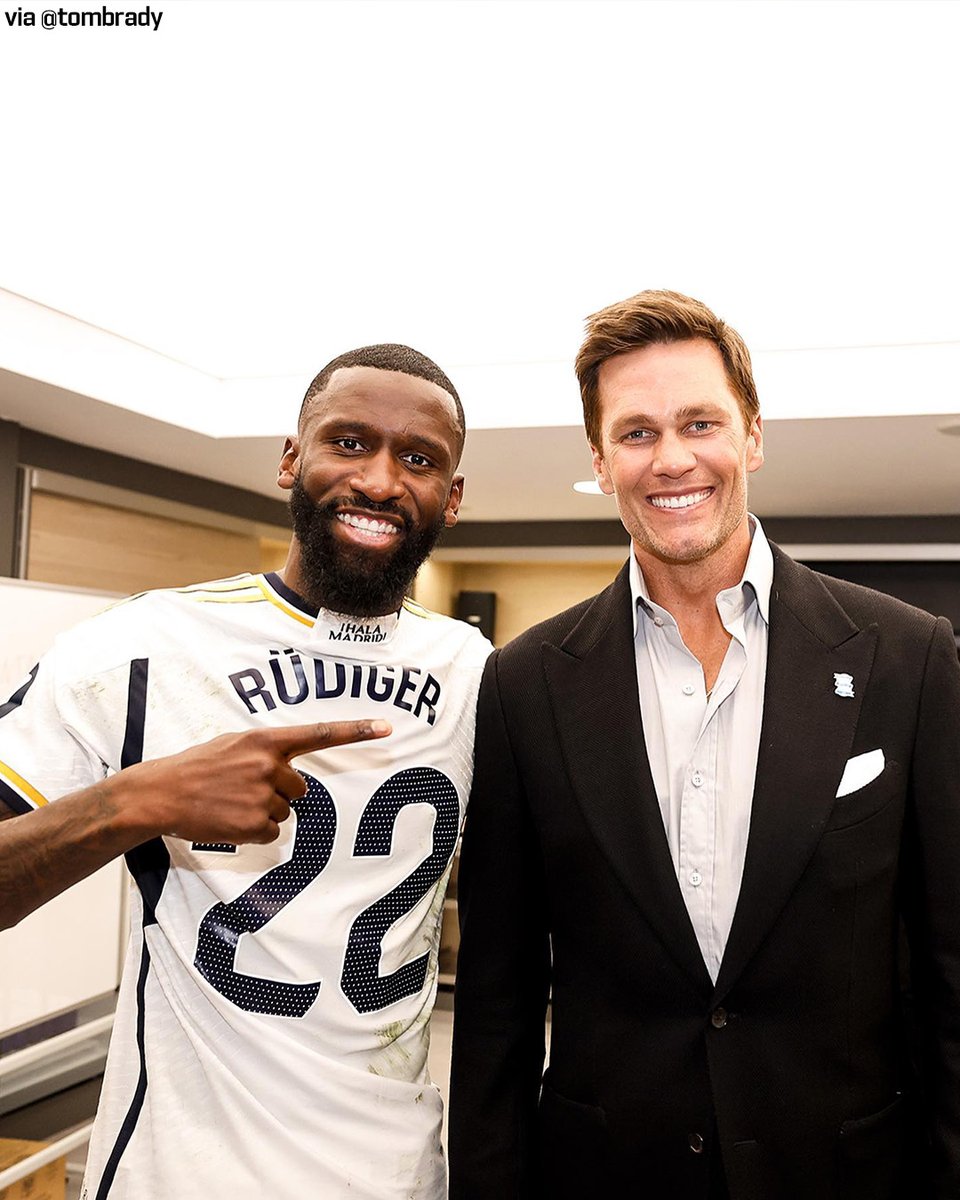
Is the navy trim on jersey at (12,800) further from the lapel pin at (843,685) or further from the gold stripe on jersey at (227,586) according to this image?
the lapel pin at (843,685)

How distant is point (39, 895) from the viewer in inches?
47.1

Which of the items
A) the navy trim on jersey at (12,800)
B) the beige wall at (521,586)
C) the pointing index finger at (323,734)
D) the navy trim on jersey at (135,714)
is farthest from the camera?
the beige wall at (521,586)

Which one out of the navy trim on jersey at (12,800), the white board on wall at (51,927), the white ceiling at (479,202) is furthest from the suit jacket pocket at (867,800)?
the white board on wall at (51,927)

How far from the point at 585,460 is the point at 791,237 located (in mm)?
1204

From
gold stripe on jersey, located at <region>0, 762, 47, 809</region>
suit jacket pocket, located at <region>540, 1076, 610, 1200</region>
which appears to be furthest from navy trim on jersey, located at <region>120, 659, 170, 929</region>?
suit jacket pocket, located at <region>540, 1076, 610, 1200</region>

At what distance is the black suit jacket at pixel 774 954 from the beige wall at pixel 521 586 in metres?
A: 5.80

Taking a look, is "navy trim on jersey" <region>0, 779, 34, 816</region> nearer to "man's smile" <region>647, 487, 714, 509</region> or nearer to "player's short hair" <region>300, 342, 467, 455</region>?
"player's short hair" <region>300, 342, 467, 455</region>

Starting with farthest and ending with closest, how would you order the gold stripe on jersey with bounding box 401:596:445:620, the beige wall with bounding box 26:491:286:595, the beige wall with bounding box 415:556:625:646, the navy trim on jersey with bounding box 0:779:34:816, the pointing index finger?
1. the beige wall with bounding box 415:556:625:646
2. the beige wall with bounding box 26:491:286:595
3. the gold stripe on jersey with bounding box 401:596:445:620
4. the navy trim on jersey with bounding box 0:779:34:816
5. the pointing index finger

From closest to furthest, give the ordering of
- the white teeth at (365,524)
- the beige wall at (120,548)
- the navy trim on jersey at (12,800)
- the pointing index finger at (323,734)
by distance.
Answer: the pointing index finger at (323,734)
the navy trim on jersey at (12,800)
the white teeth at (365,524)
the beige wall at (120,548)

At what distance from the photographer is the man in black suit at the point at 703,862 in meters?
1.35

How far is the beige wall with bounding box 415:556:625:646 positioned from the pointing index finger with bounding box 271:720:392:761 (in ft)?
20.2

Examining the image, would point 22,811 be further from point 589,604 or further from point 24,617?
point 24,617

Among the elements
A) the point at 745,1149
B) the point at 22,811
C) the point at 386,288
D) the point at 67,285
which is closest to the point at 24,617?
the point at 67,285

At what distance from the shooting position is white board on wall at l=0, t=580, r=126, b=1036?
3395 millimetres
